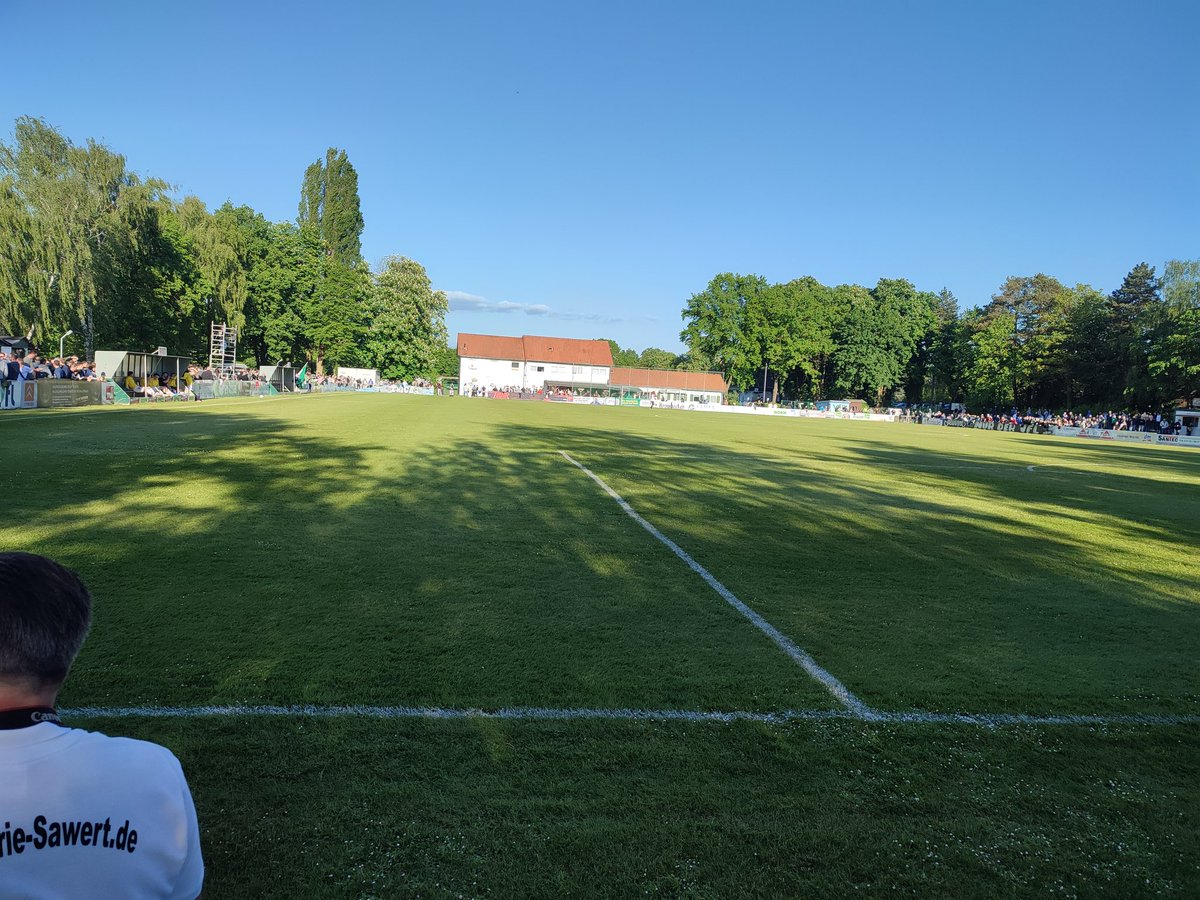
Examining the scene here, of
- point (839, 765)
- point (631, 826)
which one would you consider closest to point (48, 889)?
point (631, 826)

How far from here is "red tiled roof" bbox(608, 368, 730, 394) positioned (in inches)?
3809

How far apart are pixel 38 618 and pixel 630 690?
3176mm

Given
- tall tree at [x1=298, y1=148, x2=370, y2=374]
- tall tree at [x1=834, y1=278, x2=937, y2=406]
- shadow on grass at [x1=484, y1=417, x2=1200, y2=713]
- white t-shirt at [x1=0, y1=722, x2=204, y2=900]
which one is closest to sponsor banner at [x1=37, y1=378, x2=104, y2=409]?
shadow on grass at [x1=484, y1=417, x2=1200, y2=713]

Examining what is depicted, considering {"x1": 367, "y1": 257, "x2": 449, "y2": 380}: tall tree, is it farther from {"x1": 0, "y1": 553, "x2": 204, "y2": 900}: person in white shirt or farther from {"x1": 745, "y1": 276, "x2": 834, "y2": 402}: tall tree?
{"x1": 0, "y1": 553, "x2": 204, "y2": 900}: person in white shirt

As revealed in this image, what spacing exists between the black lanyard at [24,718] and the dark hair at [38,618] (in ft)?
0.20

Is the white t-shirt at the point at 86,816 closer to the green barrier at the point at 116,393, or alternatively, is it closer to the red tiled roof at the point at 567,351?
the green barrier at the point at 116,393

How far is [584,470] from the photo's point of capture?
575 inches

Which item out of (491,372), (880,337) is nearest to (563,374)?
(491,372)

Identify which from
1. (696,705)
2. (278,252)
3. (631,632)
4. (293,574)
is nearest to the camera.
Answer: (696,705)

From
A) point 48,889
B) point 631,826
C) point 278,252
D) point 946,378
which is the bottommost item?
point 631,826

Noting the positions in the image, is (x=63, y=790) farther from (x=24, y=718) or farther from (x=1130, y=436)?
(x=1130, y=436)

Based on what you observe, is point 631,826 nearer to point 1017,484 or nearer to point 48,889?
point 48,889

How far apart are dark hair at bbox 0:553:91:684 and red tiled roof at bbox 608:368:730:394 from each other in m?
96.4

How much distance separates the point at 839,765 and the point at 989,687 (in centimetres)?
168
